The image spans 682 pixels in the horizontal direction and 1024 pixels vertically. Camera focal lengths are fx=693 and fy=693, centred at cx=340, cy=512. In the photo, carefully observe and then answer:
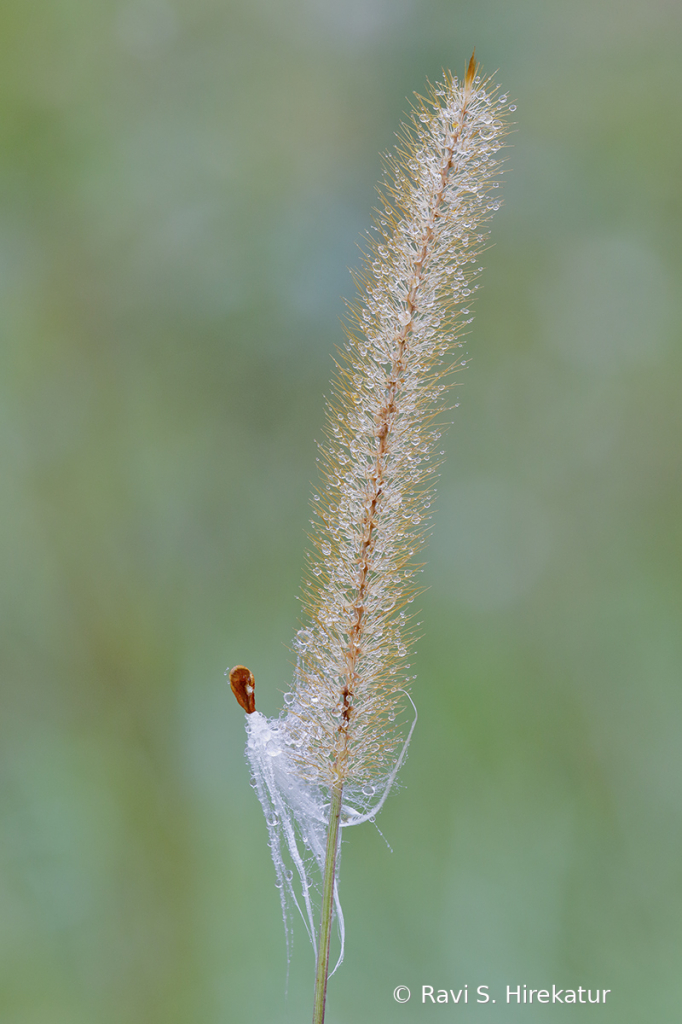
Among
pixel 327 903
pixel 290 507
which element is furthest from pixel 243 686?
→ pixel 290 507

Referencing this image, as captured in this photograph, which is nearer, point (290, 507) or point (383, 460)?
point (383, 460)

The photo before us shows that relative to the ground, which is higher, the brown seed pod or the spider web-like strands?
the spider web-like strands

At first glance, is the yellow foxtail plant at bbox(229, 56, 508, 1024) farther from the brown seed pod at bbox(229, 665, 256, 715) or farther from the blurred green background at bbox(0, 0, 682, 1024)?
the blurred green background at bbox(0, 0, 682, 1024)

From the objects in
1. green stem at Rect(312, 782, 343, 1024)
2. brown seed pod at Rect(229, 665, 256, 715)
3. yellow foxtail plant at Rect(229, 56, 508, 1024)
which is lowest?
green stem at Rect(312, 782, 343, 1024)

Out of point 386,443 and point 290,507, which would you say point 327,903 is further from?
point 290,507

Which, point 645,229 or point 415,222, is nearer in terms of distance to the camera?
point 415,222

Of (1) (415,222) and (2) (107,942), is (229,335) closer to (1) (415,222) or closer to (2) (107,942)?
(1) (415,222)

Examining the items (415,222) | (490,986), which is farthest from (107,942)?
(415,222)

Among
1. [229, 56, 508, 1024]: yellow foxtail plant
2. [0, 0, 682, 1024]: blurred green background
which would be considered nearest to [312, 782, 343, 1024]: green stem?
[229, 56, 508, 1024]: yellow foxtail plant

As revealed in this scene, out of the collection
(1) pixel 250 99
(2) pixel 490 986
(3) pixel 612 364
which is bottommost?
(2) pixel 490 986
